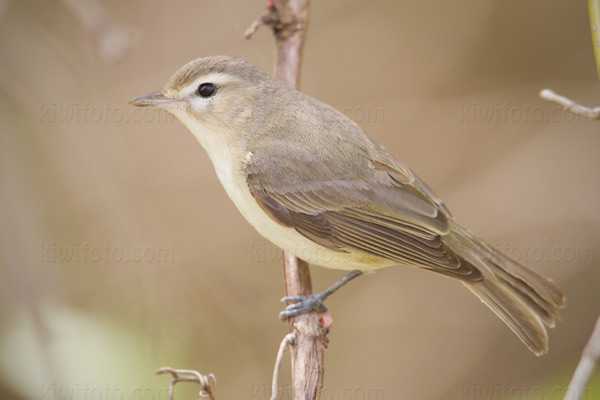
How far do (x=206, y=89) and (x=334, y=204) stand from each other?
3.29 ft

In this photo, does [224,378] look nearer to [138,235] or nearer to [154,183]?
[138,235]

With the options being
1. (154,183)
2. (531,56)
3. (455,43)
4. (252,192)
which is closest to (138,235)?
(154,183)

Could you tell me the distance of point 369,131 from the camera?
19.6 ft

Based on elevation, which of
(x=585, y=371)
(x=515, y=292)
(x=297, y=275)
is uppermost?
(x=297, y=275)

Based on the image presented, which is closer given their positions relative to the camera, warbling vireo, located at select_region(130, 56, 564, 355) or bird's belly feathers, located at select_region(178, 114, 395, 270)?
warbling vireo, located at select_region(130, 56, 564, 355)

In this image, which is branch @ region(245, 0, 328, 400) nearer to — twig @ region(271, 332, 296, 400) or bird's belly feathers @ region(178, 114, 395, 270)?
twig @ region(271, 332, 296, 400)

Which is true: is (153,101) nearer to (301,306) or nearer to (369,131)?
(301,306)

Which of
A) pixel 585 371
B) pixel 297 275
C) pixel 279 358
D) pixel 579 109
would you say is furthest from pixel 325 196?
pixel 585 371

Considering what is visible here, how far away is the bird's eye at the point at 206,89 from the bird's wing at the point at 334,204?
1.48ft

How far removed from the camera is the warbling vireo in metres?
3.43

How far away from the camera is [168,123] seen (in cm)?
605

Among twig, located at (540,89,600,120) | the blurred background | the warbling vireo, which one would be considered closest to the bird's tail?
the warbling vireo

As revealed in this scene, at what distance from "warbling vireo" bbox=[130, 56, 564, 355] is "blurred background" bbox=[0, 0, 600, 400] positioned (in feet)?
1.62

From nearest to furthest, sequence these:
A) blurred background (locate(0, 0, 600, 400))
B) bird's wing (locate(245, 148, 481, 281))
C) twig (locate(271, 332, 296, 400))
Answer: twig (locate(271, 332, 296, 400)), bird's wing (locate(245, 148, 481, 281)), blurred background (locate(0, 0, 600, 400))
